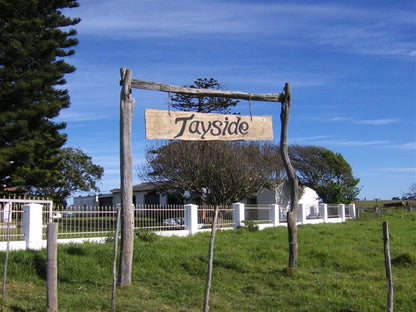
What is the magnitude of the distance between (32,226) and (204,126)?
5.91 meters

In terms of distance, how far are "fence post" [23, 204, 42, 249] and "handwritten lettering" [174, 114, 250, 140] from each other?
5.57m

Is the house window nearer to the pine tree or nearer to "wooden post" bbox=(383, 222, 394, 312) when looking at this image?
the pine tree

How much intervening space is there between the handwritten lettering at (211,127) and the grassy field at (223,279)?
275 centimetres

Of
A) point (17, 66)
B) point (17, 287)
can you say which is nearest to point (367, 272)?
point (17, 287)

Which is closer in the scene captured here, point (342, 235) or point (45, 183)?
point (342, 235)

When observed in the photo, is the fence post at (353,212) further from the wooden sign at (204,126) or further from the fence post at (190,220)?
the wooden sign at (204,126)

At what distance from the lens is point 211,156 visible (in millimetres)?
26734

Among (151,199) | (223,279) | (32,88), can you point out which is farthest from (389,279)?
(151,199)

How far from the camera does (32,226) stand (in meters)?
11.9

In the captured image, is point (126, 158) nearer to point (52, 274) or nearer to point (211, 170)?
point (52, 274)

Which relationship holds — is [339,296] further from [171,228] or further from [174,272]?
[171,228]

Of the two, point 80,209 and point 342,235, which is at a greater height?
point 80,209

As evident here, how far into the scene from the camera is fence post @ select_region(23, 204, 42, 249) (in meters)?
11.9

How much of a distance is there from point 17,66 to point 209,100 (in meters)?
12.1
